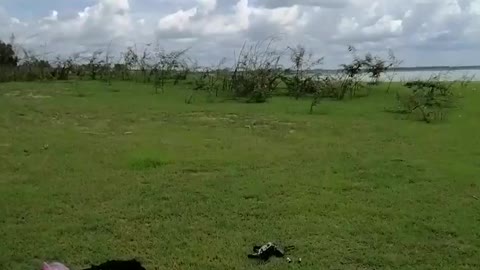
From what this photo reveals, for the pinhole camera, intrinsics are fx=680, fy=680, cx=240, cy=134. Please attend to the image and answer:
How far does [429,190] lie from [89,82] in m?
14.0

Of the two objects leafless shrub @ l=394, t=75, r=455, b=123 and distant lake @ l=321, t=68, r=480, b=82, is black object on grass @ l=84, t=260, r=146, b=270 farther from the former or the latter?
distant lake @ l=321, t=68, r=480, b=82

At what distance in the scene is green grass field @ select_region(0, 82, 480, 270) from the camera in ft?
16.5

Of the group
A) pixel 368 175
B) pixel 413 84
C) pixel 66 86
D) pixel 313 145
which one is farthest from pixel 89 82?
pixel 368 175

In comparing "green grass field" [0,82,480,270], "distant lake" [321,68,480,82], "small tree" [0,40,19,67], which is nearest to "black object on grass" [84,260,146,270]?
Result: "green grass field" [0,82,480,270]

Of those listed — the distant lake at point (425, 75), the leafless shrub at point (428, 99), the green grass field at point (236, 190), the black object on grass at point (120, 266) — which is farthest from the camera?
the distant lake at point (425, 75)

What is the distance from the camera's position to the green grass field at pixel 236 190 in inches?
198

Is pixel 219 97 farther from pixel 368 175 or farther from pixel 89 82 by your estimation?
pixel 368 175

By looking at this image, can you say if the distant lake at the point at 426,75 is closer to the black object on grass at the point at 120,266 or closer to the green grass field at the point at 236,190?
the green grass field at the point at 236,190

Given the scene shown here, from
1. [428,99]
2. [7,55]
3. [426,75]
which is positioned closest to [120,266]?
[428,99]

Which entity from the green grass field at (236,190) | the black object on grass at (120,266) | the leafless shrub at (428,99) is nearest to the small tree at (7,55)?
the green grass field at (236,190)

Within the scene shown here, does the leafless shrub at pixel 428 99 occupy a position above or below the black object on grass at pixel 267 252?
above

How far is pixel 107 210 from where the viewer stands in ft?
19.6

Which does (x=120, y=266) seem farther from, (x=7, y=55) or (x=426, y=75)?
(x=7, y=55)

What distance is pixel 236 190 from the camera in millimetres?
6590
